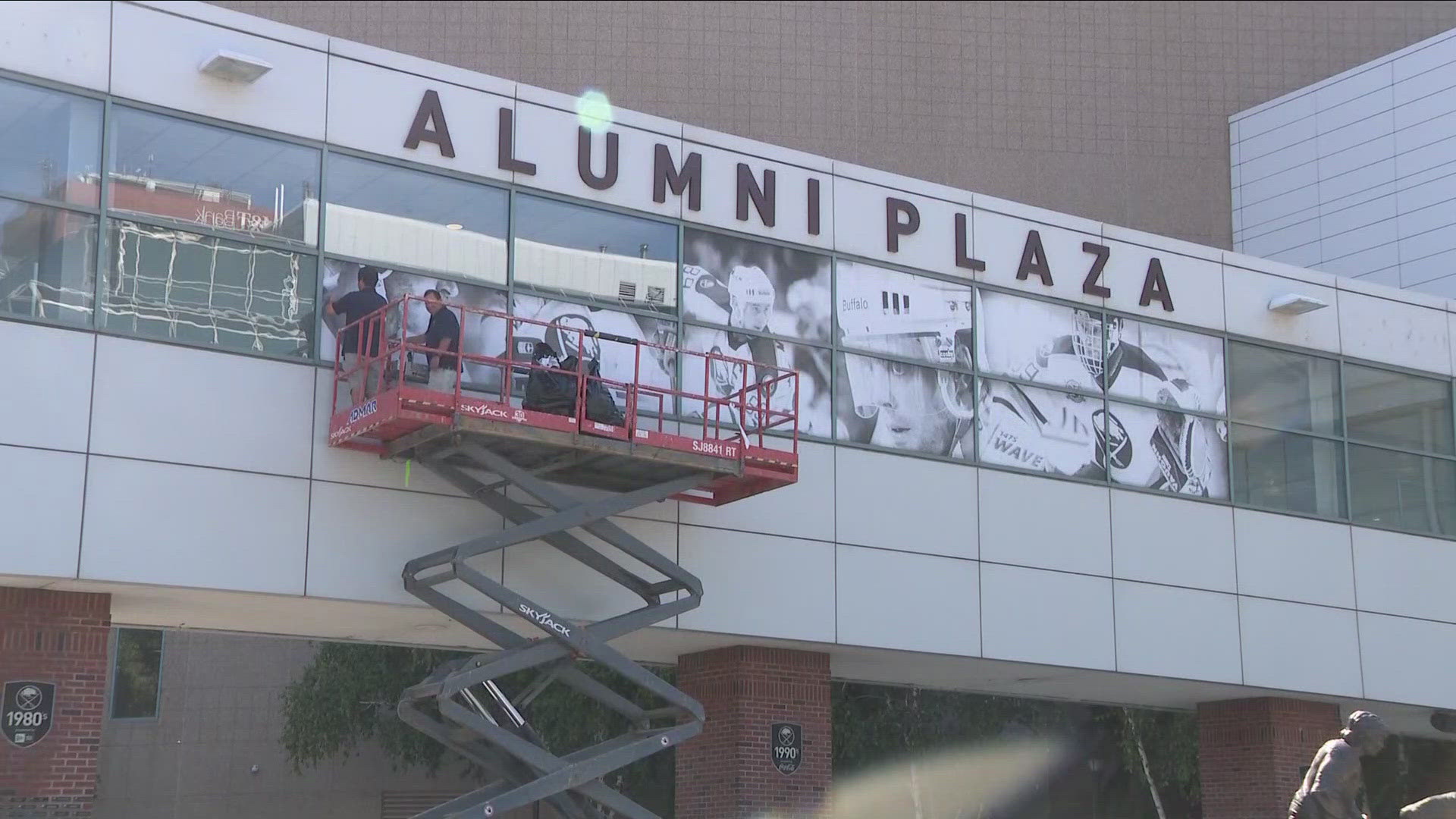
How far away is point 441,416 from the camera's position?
1739 cm

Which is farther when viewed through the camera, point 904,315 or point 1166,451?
point 1166,451

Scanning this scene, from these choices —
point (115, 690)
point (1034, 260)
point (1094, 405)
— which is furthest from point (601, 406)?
point (115, 690)

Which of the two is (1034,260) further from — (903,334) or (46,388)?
(46,388)

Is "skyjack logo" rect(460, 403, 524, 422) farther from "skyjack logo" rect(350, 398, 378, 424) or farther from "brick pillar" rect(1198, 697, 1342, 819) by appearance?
"brick pillar" rect(1198, 697, 1342, 819)

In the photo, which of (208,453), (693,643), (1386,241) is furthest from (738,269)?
(1386,241)

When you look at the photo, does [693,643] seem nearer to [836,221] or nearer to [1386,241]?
[836,221]

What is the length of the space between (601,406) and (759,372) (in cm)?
363

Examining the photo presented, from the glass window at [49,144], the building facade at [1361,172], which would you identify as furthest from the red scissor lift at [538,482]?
the building facade at [1361,172]

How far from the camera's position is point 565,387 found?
725 inches

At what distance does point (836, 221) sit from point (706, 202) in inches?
75.4

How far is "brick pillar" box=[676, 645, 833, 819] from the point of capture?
21.6 m

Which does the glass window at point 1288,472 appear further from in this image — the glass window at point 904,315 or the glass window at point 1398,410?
the glass window at point 904,315

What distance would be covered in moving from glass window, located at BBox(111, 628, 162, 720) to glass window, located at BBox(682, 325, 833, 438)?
19.0m

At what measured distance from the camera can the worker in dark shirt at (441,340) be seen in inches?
717
